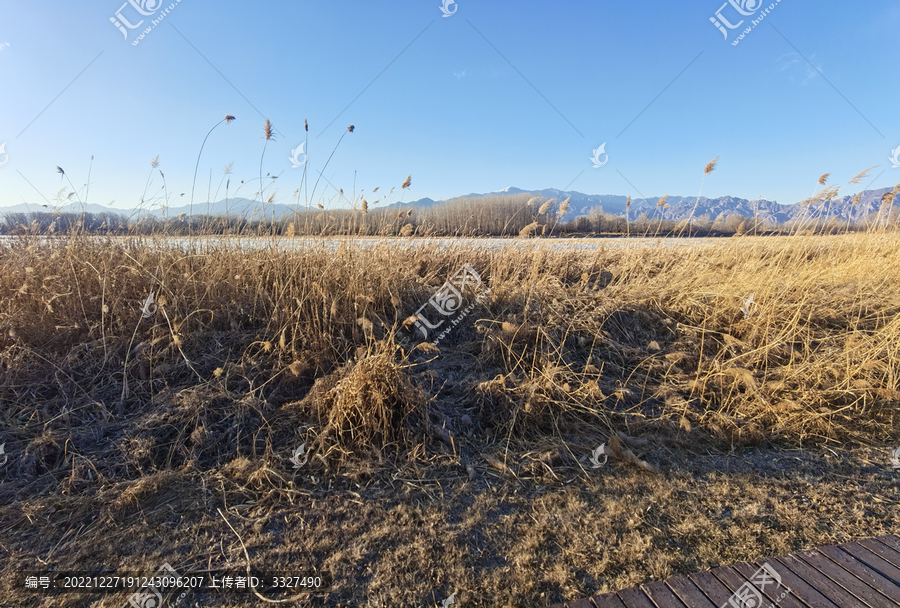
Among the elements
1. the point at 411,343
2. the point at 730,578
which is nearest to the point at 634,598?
the point at 730,578

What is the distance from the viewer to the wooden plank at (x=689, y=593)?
1595mm

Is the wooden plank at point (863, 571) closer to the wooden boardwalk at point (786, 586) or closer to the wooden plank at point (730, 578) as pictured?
the wooden boardwalk at point (786, 586)

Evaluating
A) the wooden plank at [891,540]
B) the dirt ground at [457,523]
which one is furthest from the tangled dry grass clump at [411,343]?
the wooden plank at [891,540]

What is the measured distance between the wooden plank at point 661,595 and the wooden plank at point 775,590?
1.15 ft

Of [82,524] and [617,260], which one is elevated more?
[617,260]

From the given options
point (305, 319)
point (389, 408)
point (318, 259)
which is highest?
point (318, 259)

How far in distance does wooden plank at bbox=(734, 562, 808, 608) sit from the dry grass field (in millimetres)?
125

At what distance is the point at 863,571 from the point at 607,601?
117 cm

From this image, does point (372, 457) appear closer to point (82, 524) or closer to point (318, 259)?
point (82, 524)

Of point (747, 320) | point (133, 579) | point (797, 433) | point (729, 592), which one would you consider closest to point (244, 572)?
point (133, 579)

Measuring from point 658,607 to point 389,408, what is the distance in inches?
67.5

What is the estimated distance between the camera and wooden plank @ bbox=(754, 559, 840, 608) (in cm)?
159

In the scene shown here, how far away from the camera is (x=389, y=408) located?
2.70m

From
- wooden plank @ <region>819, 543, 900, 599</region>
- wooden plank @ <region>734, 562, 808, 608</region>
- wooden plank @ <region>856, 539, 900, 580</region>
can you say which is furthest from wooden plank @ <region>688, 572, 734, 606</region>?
wooden plank @ <region>856, 539, 900, 580</region>
